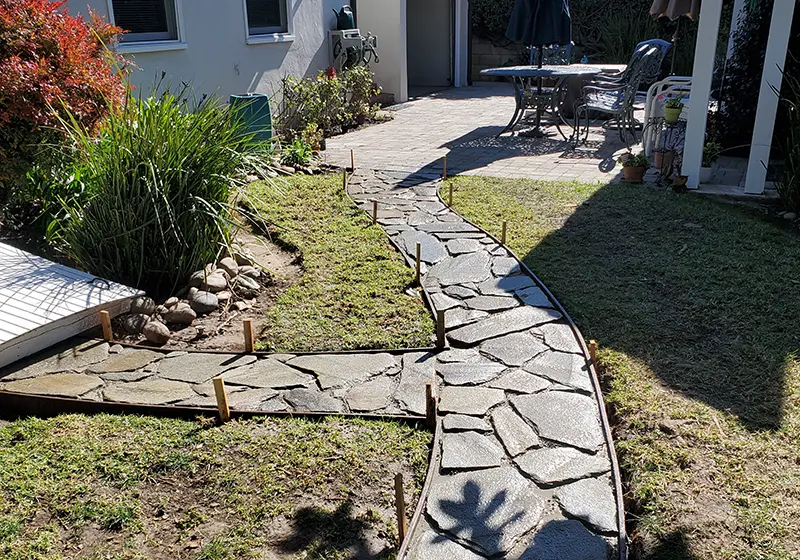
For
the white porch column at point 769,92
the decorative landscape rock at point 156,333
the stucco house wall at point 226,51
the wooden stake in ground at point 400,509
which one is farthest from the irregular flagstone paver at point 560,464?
the stucco house wall at point 226,51

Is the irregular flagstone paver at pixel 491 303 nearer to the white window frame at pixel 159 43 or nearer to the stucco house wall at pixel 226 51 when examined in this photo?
the stucco house wall at pixel 226 51

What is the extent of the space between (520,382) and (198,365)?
167cm

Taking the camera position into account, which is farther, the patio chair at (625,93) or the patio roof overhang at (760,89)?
the patio chair at (625,93)

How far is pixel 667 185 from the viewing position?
6.80 metres

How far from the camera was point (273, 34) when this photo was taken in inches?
372

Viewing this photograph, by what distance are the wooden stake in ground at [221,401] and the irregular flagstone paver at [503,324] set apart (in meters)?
1.33

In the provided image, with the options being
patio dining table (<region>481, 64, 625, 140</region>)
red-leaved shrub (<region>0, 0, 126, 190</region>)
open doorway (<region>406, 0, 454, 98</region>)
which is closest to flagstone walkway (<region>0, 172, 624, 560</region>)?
red-leaved shrub (<region>0, 0, 126, 190</region>)

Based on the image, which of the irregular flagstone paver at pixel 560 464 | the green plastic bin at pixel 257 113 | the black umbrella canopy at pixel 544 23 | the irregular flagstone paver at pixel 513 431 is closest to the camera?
the irregular flagstone paver at pixel 560 464

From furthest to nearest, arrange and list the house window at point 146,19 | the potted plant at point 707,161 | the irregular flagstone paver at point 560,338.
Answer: the house window at point 146,19 → the potted plant at point 707,161 → the irregular flagstone paver at point 560,338

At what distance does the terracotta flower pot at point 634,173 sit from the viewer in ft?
22.5

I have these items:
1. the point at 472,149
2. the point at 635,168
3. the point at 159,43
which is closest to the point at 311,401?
the point at 635,168

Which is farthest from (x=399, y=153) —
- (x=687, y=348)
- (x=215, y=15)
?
(x=687, y=348)

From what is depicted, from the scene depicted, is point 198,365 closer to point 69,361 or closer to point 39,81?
point 69,361

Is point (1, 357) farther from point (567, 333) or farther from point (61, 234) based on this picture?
point (567, 333)
